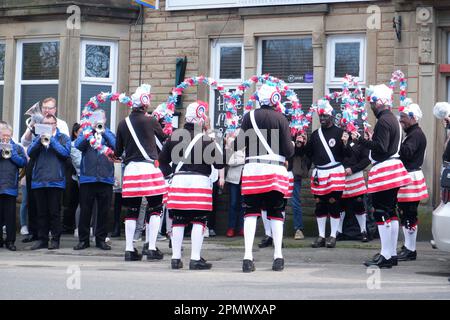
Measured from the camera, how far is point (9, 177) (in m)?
14.7

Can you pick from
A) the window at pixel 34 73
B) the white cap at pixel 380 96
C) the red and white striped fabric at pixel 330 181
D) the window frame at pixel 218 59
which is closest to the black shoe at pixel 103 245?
the red and white striped fabric at pixel 330 181

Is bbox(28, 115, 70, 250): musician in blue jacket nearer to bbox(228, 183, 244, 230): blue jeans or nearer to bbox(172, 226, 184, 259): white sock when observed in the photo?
bbox(228, 183, 244, 230): blue jeans

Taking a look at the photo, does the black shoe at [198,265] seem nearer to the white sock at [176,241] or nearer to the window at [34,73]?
A: the white sock at [176,241]

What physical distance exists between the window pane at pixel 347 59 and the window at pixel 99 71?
444 cm

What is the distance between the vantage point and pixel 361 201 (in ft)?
48.6

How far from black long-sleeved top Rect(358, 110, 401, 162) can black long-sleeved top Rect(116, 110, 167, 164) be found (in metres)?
2.71

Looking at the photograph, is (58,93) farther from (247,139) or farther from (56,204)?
(247,139)

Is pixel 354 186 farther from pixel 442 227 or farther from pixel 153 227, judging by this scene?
pixel 442 227

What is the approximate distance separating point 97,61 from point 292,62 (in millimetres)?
3936

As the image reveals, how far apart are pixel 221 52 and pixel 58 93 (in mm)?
3248

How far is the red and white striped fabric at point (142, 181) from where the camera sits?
491 inches

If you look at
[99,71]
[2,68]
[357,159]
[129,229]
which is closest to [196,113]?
[129,229]
